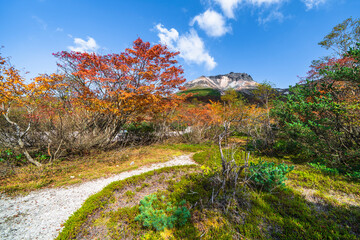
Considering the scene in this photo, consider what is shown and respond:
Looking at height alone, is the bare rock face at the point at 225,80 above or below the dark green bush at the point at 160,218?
above

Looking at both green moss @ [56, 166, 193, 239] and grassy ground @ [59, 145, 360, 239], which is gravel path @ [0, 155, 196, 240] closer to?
green moss @ [56, 166, 193, 239]

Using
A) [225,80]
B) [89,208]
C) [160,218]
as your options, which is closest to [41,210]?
[89,208]

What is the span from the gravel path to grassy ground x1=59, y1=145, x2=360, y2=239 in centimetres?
35

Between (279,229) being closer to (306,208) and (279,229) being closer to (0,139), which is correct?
(306,208)

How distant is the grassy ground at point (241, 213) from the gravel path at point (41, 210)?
35cm

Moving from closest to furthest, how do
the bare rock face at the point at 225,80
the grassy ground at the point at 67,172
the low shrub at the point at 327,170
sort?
the grassy ground at the point at 67,172 < the low shrub at the point at 327,170 < the bare rock face at the point at 225,80

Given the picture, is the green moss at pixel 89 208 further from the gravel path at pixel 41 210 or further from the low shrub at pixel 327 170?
the low shrub at pixel 327 170

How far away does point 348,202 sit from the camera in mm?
2680

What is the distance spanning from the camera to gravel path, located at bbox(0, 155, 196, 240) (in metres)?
2.15

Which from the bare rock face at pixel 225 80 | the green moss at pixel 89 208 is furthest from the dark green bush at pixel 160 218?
the bare rock face at pixel 225 80

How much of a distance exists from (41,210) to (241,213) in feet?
13.2

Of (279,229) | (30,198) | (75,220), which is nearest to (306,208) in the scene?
(279,229)

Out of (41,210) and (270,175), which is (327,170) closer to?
(270,175)

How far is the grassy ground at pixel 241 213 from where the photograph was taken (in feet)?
6.55
